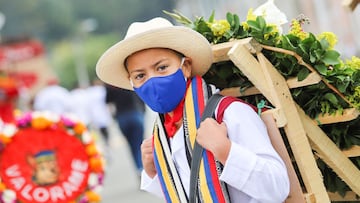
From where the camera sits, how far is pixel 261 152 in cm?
298

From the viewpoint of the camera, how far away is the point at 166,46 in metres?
3.26

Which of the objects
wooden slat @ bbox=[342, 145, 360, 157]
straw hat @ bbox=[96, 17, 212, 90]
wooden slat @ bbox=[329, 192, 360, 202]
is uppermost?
straw hat @ bbox=[96, 17, 212, 90]

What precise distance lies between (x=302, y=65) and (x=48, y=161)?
3.56 m

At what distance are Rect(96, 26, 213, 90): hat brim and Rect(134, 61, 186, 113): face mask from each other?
0.12 m

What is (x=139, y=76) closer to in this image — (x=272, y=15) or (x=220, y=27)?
(x=220, y=27)

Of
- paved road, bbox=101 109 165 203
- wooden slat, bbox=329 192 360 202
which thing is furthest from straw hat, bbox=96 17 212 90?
paved road, bbox=101 109 165 203

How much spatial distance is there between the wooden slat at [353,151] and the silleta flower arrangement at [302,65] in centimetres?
2

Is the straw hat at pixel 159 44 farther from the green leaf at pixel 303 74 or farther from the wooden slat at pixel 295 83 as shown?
the green leaf at pixel 303 74

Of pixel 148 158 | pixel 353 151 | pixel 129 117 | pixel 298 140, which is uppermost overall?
pixel 129 117

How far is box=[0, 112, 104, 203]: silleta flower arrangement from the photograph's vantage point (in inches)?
246

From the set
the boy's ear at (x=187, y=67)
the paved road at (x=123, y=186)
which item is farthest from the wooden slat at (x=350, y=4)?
the paved road at (x=123, y=186)

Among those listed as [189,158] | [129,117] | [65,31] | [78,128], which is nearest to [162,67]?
[189,158]

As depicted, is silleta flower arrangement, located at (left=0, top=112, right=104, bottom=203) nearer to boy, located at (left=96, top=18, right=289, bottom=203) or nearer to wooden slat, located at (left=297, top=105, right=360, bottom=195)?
boy, located at (left=96, top=18, right=289, bottom=203)

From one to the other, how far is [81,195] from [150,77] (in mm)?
3387
